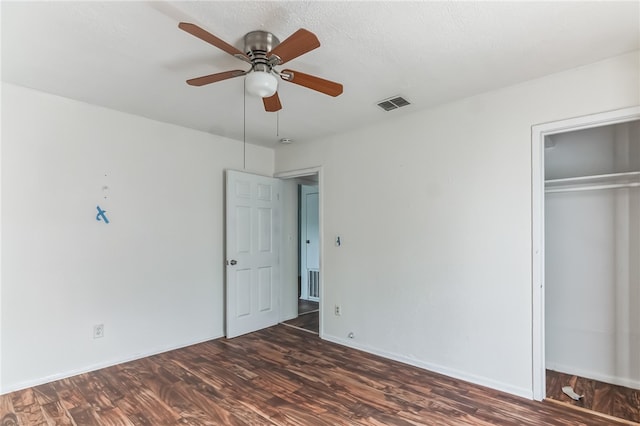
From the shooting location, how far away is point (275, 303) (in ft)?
15.0

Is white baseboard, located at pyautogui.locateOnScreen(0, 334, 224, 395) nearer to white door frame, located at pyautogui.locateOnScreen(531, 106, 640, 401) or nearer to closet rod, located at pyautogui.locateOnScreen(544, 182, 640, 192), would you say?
white door frame, located at pyautogui.locateOnScreen(531, 106, 640, 401)

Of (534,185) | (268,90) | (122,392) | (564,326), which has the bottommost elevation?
(122,392)

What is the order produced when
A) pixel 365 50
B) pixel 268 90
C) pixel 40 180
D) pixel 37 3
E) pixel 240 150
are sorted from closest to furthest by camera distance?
pixel 37 3
pixel 268 90
pixel 365 50
pixel 40 180
pixel 240 150

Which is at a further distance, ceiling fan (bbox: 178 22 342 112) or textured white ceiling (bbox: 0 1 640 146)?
ceiling fan (bbox: 178 22 342 112)

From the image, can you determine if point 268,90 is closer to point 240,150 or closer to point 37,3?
point 37,3

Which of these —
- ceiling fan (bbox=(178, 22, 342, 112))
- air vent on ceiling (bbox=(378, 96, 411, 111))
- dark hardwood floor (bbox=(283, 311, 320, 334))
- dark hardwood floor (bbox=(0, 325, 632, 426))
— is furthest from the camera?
dark hardwood floor (bbox=(283, 311, 320, 334))

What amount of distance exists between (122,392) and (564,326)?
385 cm

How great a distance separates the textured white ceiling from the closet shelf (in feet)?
3.26

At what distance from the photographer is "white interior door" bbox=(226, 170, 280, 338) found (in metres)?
4.04

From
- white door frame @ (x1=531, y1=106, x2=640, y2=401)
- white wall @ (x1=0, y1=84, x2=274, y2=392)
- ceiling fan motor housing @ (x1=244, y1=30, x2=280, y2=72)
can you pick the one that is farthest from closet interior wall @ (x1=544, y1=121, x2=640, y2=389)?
white wall @ (x1=0, y1=84, x2=274, y2=392)

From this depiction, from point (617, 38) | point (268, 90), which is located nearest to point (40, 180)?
point (268, 90)

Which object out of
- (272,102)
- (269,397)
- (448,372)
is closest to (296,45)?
(272,102)

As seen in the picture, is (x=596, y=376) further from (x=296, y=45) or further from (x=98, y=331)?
(x=98, y=331)

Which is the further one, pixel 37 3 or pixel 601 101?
pixel 601 101
